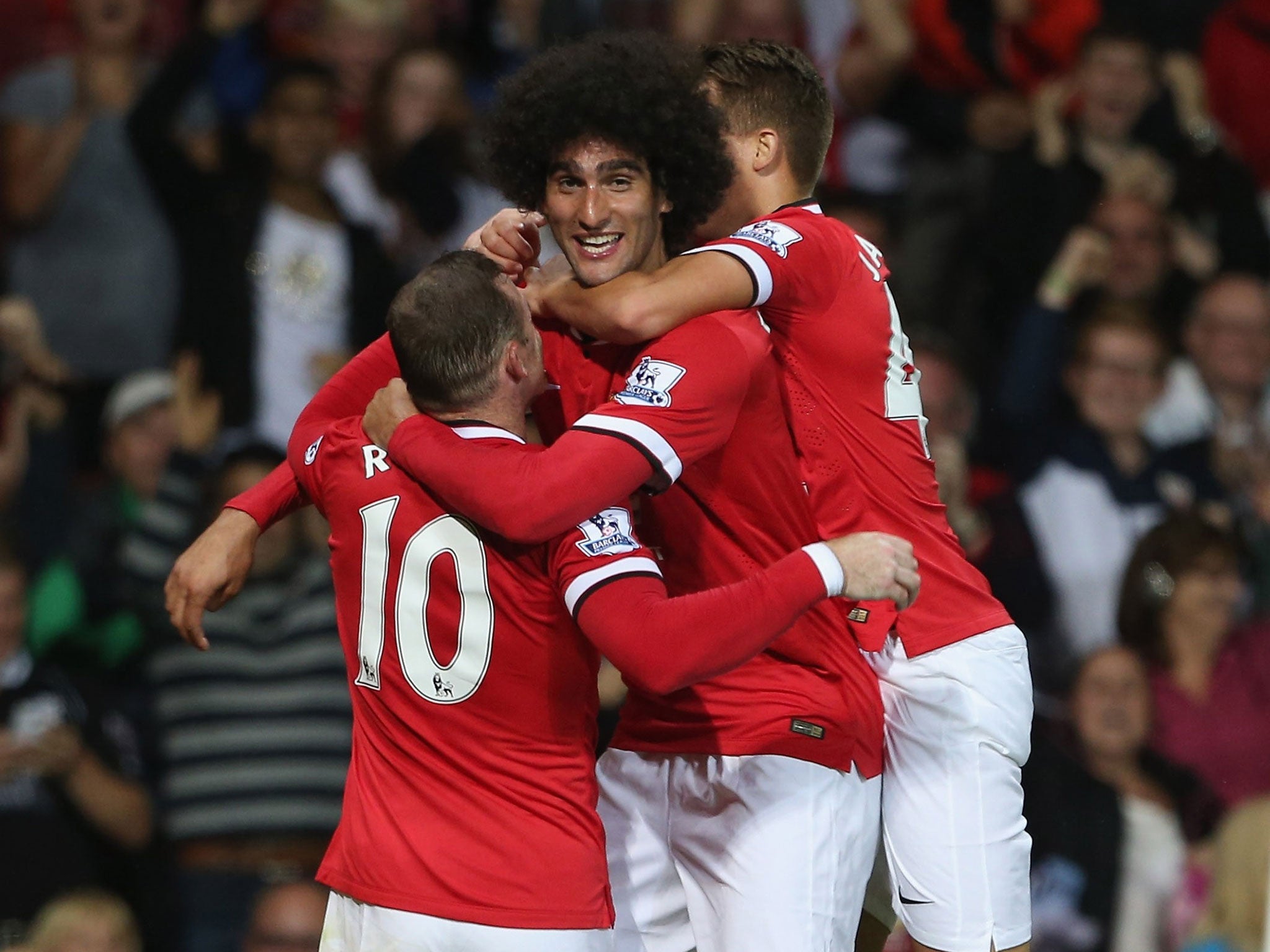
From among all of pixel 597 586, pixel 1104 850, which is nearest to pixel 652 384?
pixel 597 586

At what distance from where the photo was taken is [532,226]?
3.58 meters

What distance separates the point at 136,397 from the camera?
643cm

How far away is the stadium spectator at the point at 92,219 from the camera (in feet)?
21.7

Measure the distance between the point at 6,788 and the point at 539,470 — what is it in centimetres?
338

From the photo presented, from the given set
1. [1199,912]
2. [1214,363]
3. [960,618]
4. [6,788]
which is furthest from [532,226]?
[1214,363]

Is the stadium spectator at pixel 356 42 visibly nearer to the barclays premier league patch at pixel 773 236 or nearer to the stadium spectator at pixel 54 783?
the stadium spectator at pixel 54 783

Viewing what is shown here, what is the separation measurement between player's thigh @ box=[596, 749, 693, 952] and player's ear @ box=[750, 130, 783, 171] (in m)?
1.33

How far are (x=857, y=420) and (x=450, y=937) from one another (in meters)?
1.32

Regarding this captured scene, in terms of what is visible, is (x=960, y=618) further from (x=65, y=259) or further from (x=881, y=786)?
(x=65, y=259)

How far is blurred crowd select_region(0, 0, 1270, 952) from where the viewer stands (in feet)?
18.7

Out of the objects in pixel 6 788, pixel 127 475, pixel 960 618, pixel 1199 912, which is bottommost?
pixel 1199 912

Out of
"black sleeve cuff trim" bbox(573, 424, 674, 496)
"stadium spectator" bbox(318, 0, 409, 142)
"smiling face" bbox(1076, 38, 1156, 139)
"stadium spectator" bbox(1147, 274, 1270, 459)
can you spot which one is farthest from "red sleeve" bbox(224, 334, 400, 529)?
"smiling face" bbox(1076, 38, 1156, 139)

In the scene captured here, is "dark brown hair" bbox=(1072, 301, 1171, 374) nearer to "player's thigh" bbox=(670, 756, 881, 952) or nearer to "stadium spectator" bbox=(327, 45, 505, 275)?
"stadium spectator" bbox=(327, 45, 505, 275)

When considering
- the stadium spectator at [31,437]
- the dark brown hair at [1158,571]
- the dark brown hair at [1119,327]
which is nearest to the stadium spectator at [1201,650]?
the dark brown hair at [1158,571]
